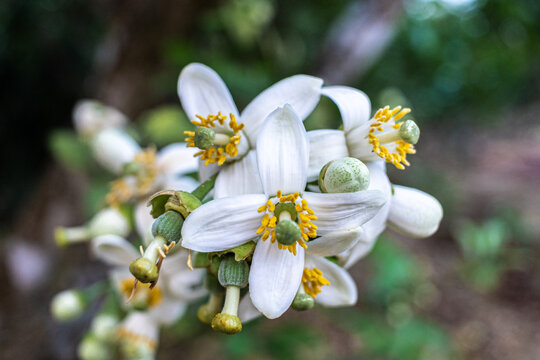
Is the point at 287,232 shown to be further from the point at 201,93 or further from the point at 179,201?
the point at 201,93

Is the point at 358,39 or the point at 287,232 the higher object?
the point at 287,232

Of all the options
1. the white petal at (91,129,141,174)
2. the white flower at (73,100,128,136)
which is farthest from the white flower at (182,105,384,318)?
the white flower at (73,100,128,136)

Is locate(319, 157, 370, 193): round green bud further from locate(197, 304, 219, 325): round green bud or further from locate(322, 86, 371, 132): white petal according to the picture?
locate(197, 304, 219, 325): round green bud

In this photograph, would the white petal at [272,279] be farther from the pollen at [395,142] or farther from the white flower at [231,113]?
the pollen at [395,142]

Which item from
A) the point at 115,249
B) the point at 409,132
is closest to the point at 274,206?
the point at 409,132

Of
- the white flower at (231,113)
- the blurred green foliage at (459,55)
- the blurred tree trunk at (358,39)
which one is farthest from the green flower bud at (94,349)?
the blurred green foliage at (459,55)
